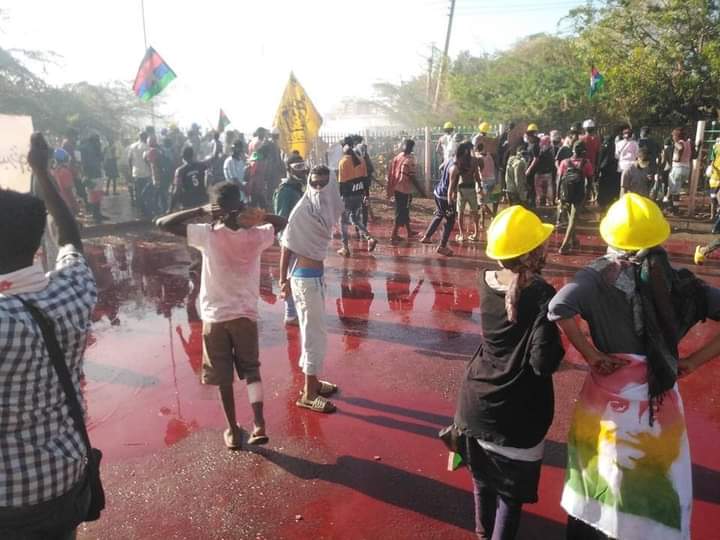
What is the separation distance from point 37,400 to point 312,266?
2723mm

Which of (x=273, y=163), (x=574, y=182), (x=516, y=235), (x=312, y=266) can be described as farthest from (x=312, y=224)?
(x=273, y=163)

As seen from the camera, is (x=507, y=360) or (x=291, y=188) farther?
(x=291, y=188)

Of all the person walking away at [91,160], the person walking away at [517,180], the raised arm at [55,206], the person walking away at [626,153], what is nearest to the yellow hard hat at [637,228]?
the raised arm at [55,206]

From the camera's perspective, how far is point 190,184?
905 centimetres

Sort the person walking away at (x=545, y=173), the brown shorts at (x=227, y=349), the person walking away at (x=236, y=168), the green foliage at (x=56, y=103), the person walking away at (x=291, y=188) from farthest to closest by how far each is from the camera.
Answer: the green foliage at (x=56, y=103)
the person walking away at (x=236, y=168)
the person walking away at (x=545, y=173)
the person walking away at (x=291, y=188)
the brown shorts at (x=227, y=349)

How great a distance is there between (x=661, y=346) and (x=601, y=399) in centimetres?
32

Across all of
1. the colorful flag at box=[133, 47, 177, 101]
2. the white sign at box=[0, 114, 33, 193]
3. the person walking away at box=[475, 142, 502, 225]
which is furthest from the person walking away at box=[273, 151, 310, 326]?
the colorful flag at box=[133, 47, 177, 101]

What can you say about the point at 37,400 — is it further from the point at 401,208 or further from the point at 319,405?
the point at 401,208

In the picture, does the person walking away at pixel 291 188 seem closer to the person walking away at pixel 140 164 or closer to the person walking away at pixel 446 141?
the person walking away at pixel 446 141

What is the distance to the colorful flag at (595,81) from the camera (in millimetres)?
15266

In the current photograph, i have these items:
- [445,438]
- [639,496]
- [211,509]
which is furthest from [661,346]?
[211,509]

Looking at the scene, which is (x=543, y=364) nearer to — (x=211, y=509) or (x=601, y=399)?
(x=601, y=399)

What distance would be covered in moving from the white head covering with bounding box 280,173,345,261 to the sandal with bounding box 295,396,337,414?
1.12m

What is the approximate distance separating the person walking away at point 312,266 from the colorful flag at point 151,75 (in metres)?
9.67
